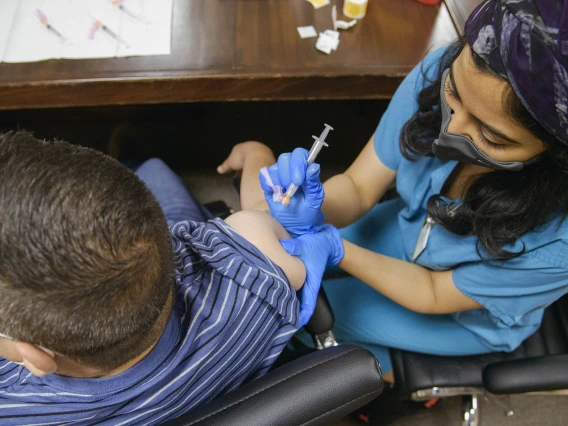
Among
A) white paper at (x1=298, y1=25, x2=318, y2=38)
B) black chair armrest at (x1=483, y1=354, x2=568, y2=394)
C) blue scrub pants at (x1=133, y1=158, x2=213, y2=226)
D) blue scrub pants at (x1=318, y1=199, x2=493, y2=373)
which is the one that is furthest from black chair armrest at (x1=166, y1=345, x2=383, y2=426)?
white paper at (x1=298, y1=25, x2=318, y2=38)

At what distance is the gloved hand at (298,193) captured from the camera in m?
0.84

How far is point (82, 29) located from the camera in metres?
1.15

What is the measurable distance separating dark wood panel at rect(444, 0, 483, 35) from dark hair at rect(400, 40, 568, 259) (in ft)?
1.23

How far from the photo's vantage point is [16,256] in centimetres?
46

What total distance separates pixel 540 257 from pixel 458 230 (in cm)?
16

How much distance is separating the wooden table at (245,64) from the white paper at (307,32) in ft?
0.05

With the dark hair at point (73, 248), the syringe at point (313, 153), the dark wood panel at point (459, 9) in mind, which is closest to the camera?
the dark hair at point (73, 248)

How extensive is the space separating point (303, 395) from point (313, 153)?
0.43 metres

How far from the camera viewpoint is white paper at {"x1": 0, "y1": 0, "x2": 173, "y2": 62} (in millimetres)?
1105

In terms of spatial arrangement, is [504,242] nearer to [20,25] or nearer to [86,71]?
[86,71]

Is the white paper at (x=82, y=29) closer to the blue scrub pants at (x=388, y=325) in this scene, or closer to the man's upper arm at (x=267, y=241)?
the man's upper arm at (x=267, y=241)

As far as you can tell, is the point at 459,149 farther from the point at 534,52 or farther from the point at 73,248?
the point at 73,248

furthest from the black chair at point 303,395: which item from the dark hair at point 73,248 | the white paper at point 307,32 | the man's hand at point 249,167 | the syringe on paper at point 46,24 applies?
the syringe on paper at point 46,24

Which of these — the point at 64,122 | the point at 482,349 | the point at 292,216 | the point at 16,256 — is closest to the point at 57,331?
the point at 16,256
